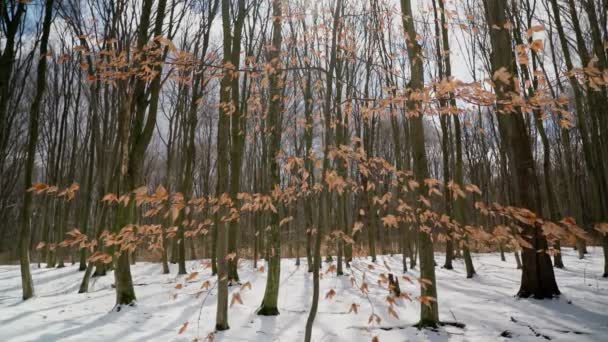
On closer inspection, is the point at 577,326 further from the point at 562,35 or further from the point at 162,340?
the point at 562,35

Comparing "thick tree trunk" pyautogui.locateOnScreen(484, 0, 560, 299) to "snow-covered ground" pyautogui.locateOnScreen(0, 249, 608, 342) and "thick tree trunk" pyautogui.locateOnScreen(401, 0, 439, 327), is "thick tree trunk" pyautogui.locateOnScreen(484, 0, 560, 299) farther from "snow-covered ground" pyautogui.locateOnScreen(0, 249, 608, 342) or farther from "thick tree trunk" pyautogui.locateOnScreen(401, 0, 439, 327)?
"thick tree trunk" pyautogui.locateOnScreen(401, 0, 439, 327)

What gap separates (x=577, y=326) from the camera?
4.12 metres

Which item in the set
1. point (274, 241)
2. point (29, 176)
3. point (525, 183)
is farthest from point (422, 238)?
point (29, 176)

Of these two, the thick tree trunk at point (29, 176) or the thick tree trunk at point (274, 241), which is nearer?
the thick tree trunk at point (274, 241)

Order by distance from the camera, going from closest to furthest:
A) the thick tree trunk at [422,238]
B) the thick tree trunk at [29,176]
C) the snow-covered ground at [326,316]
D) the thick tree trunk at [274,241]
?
the snow-covered ground at [326,316] → the thick tree trunk at [422,238] → the thick tree trunk at [274,241] → the thick tree trunk at [29,176]

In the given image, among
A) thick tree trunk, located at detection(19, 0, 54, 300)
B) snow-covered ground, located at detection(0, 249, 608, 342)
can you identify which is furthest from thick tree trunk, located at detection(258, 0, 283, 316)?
thick tree trunk, located at detection(19, 0, 54, 300)

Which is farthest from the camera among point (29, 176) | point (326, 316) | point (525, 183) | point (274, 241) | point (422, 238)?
point (29, 176)

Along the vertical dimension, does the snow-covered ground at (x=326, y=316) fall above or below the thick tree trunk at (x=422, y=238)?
below

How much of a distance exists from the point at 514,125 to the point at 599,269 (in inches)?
235

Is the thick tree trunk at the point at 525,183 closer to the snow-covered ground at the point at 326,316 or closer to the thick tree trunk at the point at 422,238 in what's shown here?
the snow-covered ground at the point at 326,316

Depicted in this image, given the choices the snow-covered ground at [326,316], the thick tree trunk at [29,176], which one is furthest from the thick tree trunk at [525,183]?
the thick tree trunk at [29,176]

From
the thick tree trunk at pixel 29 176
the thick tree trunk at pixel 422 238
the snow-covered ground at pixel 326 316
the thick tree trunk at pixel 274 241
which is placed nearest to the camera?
the snow-covered ground at pixel 326 316

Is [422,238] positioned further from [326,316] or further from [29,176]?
[29,176]

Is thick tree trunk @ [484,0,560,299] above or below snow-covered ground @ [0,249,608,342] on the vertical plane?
above
